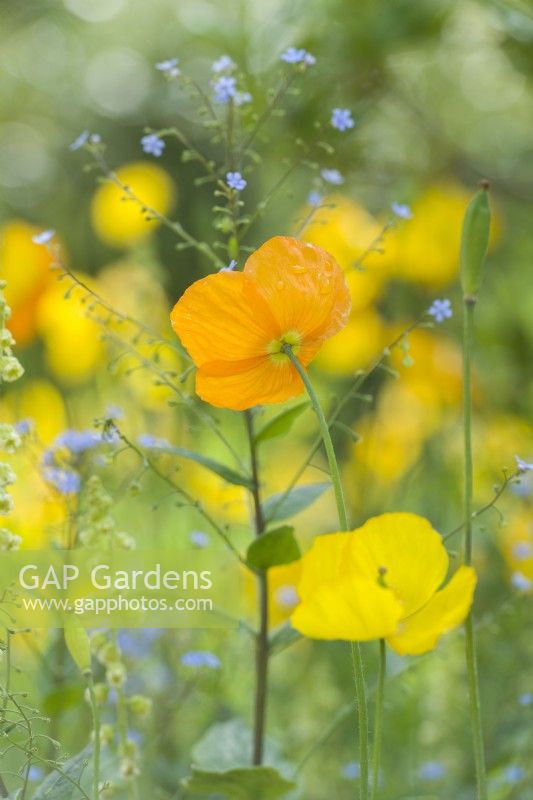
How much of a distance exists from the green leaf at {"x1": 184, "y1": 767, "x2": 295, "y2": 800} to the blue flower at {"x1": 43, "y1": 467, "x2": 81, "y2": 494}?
211 millimetres

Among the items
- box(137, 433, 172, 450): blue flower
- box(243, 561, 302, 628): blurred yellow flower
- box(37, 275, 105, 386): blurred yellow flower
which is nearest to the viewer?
box(137, 433, 172, 450): blue flower

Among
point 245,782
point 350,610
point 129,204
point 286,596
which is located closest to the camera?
point 350,610

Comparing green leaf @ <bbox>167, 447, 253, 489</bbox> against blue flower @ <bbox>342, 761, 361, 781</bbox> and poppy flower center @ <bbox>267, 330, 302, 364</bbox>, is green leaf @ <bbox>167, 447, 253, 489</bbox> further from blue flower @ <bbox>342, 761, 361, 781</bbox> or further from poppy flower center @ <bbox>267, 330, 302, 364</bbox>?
blue flower @ <bbox>342, 761, 361, 781</bbox>

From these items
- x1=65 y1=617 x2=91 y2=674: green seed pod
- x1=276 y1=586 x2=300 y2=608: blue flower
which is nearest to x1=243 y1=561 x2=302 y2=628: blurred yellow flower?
x1=276 y1=586 x2=300 y2=608: blue flower

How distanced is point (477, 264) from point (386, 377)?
78 cm

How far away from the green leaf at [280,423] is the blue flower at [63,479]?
0.16 metres

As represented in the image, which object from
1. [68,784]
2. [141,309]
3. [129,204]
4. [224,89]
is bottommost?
[68,784]

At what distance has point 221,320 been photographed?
456 millimetres

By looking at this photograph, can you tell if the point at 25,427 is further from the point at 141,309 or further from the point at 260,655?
the point at 141,309

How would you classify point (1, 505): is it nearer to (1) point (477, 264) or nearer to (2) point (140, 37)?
(1) point (477, 264)

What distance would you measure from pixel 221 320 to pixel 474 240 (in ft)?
0.43

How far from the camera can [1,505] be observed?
404mm

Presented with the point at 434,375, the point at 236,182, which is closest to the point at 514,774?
the point at 236,182

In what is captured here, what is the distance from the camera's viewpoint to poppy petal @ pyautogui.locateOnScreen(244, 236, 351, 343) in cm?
45
